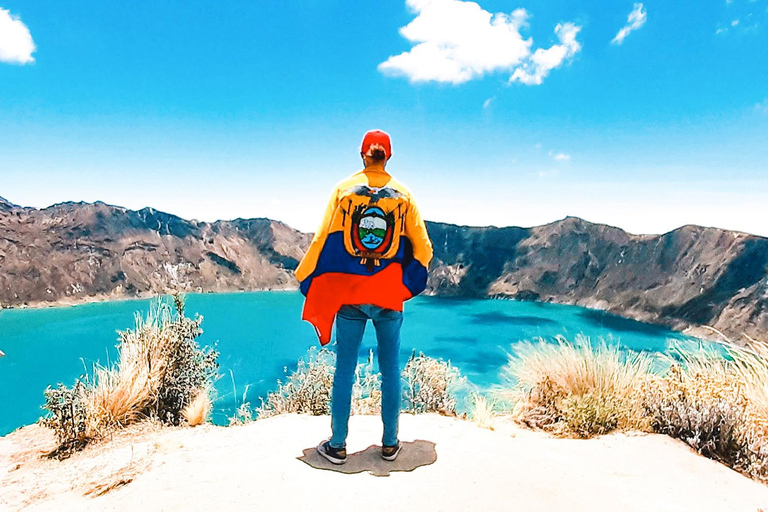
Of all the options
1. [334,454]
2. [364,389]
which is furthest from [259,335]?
[334,454]

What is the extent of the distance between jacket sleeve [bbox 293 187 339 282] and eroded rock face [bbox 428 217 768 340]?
3786 centimetres

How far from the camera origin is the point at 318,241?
209 cm

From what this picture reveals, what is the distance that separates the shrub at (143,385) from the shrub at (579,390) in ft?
8.29

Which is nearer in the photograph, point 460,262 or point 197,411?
point 197,411

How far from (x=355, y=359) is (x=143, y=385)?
1.94m

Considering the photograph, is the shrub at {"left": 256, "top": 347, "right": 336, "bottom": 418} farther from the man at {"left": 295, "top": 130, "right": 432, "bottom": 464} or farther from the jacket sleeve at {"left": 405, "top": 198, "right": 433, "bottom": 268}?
the jacket sleeve at {"left": 405, "top": 198, "right": 433, "bottom": 268}

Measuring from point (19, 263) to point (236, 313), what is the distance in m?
23.1

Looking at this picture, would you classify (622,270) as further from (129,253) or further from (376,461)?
(129,253)

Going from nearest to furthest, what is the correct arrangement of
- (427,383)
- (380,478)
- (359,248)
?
Result: 1. (380,478)
2. (359,248)
3. (427,383)

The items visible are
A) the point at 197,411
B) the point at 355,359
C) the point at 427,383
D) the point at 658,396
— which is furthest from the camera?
the point at 427,383

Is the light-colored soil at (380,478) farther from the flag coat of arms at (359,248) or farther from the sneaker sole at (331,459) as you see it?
the flag coat of arms at (359,248)

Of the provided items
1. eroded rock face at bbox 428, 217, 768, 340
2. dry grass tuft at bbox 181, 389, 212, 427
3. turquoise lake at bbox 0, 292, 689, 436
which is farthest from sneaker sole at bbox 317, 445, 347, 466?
eroded rock face at bbox 428, 217, 768, 340

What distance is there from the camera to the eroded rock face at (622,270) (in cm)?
3659

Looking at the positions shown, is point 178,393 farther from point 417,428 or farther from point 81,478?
point 417,428
